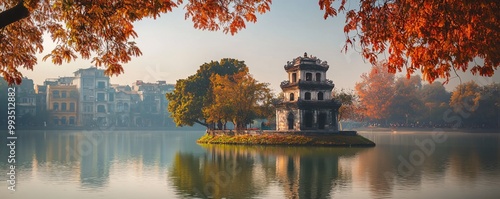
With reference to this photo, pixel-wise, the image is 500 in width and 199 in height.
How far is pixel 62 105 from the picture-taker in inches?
3999

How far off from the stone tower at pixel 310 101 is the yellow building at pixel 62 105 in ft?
222

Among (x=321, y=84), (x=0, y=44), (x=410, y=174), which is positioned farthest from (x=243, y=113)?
(x=0, y=44)

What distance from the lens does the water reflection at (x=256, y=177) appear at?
55.0 ft

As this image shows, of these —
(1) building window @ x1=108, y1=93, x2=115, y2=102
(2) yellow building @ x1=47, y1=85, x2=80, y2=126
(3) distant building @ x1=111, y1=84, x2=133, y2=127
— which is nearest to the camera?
(2) yellow building @ x1=47, y1=85, x2=80, y2=126

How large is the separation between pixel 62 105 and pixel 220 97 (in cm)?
6348

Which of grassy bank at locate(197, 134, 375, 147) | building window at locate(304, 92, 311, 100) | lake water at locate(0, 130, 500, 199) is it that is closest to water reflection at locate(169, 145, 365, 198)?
lake water at locate(0, 130, 500, 199)

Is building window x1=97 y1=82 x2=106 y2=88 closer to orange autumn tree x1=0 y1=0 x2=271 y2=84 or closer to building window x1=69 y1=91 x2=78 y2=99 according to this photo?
building window x1=69 y1=91 x2=78 y2=99

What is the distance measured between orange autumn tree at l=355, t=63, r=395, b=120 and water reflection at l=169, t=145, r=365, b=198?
65.7 metres

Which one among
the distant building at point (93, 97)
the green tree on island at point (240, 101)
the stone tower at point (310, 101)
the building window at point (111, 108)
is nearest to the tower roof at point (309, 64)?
the stone tower at point (310, 101)

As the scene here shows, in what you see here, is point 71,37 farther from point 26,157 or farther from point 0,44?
point 26,157

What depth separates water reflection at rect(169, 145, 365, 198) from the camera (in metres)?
16.8

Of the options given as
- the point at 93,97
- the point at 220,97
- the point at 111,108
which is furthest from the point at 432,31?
the point at 111,108

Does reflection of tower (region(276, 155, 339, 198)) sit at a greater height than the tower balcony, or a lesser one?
lesser

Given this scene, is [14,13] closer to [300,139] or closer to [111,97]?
[300,139]
